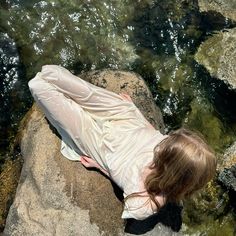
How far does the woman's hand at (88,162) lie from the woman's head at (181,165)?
82 centimetres

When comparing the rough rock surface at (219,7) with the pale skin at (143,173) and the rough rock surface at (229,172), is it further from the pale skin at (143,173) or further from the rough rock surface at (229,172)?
the pale skin at (143,173)

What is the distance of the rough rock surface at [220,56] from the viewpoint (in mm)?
7508

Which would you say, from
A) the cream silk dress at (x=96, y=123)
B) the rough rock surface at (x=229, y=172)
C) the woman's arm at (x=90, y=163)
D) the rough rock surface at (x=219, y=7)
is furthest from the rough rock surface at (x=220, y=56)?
the woman's arm at (x=90, y=163)

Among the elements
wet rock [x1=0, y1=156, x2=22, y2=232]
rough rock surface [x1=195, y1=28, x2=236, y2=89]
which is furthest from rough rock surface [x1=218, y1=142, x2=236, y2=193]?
wet rock [x1=0, y1=156, x2=22, y2=232]

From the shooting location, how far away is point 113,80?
6.34 m

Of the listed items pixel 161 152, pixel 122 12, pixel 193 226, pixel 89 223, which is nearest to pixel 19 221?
pixel 89 223

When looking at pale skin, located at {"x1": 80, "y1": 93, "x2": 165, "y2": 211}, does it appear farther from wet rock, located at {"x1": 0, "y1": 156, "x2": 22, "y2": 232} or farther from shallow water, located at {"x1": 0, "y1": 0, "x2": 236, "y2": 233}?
shallow water, located at {"x1": 0, "y1": 0, "x2": 236, "y2": 233}

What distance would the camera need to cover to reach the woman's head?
470 cm

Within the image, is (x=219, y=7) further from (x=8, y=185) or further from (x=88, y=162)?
(x=8, y=185)

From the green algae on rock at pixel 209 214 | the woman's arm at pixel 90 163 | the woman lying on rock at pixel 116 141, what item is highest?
the woman lying on rock at pixel 116 141

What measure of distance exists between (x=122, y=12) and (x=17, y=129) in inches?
96.8

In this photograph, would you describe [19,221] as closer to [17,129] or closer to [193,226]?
[17,129]

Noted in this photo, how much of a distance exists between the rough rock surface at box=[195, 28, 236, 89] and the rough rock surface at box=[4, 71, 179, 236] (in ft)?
8.87

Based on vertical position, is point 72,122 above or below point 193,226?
above
